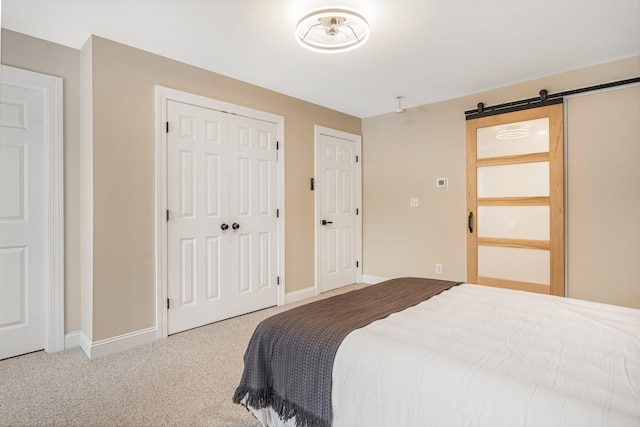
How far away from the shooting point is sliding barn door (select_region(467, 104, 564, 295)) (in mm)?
3262

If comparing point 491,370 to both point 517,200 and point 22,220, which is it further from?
point 22,220

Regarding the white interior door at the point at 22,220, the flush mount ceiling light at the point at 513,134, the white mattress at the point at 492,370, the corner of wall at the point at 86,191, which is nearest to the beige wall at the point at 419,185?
the flush mount ceiling light at the point at 513,134

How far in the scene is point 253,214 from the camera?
353 cm

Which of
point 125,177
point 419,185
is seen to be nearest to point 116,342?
point 125,177

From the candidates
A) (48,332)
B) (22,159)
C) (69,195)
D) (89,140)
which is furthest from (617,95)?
(48,332)

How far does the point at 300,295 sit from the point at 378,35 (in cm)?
283

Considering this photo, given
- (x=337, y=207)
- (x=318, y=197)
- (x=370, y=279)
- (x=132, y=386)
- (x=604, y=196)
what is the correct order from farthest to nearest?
1. (x=370, y=279)
2. (x=337, y=207)
3. (x=318, y=197)
4. (x=604, y=196)
5. (x=132, y=386)

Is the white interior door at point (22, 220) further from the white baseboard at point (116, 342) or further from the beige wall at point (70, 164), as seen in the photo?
the white baseboard at point (116, 342)

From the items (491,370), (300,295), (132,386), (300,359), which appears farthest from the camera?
(300,295)

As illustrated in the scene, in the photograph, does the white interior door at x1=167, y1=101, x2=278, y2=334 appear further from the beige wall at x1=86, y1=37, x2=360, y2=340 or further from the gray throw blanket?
the gray throw blanket

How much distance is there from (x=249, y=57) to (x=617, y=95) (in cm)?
327

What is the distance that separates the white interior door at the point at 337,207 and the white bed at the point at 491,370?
265 cm

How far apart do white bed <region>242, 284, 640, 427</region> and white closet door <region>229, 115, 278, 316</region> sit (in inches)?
72.4

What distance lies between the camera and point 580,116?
10.3 ft
